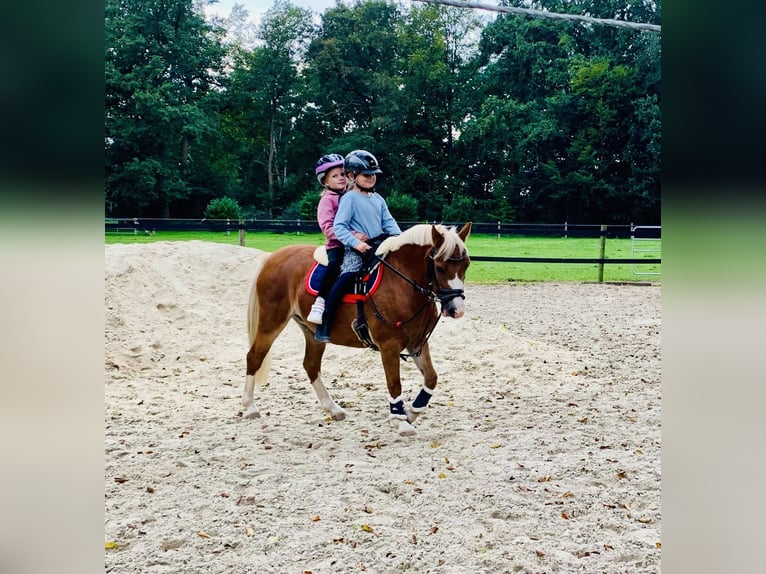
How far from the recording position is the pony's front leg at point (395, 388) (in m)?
4.01

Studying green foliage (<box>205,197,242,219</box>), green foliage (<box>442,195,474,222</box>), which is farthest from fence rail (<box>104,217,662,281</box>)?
green foliage (<box>442,195,474,222</box>)

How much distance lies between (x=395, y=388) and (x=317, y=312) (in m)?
0.75

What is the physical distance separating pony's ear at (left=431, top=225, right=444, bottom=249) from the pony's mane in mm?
15

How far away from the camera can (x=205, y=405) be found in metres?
4.99

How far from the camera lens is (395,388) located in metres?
4.05

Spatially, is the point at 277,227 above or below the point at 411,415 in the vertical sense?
above

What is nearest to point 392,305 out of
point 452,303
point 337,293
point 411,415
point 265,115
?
point 337,293

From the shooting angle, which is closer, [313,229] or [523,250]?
[313,229]

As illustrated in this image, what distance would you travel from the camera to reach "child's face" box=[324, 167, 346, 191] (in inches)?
165

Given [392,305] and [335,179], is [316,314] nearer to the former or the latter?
[392,305]
